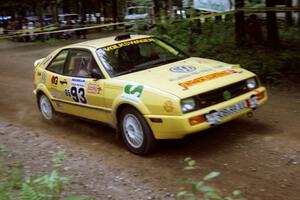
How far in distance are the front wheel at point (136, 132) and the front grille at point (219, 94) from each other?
30.9 inches

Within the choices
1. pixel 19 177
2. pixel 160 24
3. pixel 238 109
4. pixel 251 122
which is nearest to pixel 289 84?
pixel 251 122

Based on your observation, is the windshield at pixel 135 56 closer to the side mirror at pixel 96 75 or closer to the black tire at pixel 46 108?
the side mirror at pixel 96 75

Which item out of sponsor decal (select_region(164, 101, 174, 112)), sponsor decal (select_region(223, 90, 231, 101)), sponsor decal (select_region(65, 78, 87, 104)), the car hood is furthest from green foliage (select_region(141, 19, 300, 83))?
sponsor decal (select_region(164, 101, 174, 112))

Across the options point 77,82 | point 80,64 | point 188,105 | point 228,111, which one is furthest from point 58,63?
point 228,111

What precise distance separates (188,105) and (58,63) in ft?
10.3

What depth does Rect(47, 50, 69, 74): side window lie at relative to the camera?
7.64 metres

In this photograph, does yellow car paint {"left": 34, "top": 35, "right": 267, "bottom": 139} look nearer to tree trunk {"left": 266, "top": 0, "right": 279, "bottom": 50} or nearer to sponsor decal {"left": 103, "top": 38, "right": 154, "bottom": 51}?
sponsor decal {"left": 103, "top": 38, "right": 154, "bottom": 51}

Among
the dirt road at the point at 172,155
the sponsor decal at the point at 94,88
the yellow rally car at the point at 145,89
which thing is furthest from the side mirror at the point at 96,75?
the dirt road at the point at 172,155

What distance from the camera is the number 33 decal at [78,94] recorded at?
22.8ft

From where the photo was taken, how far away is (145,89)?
230 inches

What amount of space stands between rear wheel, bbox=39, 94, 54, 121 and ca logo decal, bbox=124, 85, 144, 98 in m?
2.49

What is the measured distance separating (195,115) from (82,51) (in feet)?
8.44

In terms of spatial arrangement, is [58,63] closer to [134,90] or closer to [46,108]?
[46,108]

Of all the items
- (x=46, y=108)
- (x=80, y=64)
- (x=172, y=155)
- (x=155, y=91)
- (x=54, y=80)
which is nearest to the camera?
(x=155, y=91)
